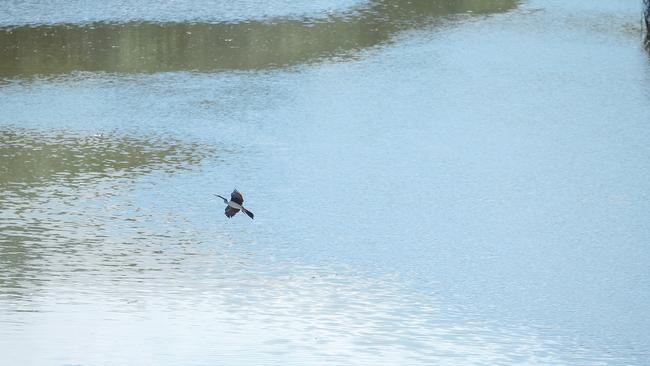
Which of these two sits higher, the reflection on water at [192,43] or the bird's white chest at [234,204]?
the bird's white chest at [234,204]

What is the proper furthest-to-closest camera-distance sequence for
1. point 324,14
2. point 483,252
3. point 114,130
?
point 324,14 → point 114,130 → point 483,252

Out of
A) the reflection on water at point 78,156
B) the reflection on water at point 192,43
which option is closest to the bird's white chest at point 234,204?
the reflection on water at point 78,156

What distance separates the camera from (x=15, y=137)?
11.1m

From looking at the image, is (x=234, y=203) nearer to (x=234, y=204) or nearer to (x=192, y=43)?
(x=234, y=204)

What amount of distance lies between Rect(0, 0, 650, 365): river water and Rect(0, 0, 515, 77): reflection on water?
0.05 metres

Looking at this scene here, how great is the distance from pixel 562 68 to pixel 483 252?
535cm

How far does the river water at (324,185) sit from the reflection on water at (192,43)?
0.05 meters

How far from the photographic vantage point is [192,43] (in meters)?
14.4

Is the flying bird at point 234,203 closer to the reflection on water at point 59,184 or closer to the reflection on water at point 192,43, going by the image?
the reflection on water at point 59,184

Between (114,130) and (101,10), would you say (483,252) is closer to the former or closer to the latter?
(114,130)

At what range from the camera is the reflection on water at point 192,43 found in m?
13.6

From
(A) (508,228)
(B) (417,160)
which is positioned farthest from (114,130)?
(A) (508,228)

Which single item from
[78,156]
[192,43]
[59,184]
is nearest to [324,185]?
→ [59,184]

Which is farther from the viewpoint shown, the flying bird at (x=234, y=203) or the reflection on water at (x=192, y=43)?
the reflection on water at (x=192, y=43)
